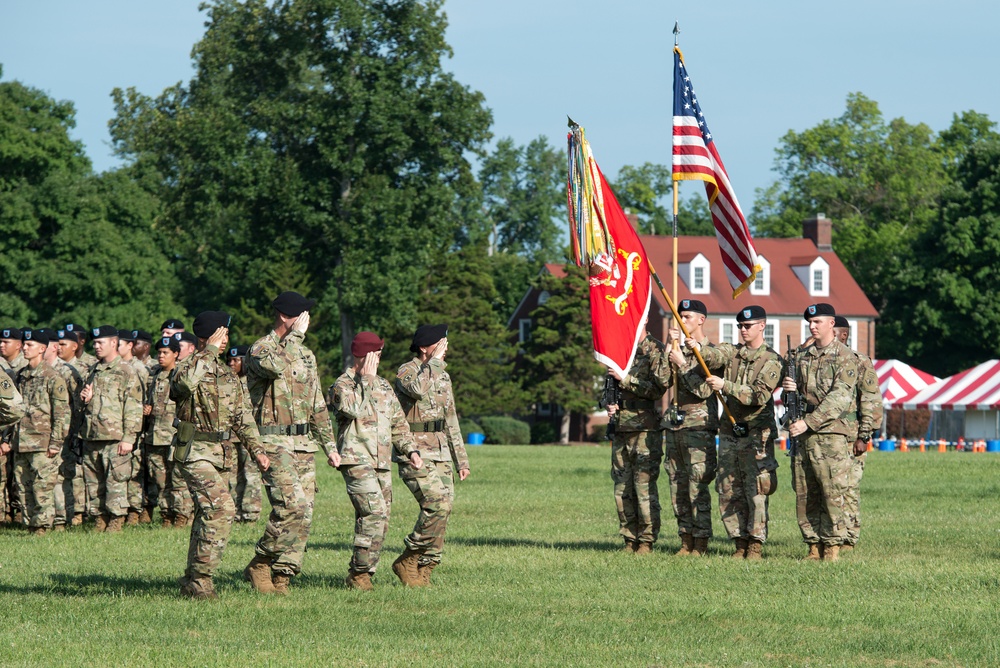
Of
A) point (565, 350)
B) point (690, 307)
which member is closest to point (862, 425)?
point (690, 307)

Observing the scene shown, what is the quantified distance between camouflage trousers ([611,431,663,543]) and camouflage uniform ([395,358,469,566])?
2.89 metres

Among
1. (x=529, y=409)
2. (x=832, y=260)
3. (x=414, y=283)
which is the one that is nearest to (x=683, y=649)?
(x=414, y=283)

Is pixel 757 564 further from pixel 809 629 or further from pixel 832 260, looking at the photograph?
pixel 832 260

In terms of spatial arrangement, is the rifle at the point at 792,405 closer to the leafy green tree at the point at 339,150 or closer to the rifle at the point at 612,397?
the rifle at the point at 612,397

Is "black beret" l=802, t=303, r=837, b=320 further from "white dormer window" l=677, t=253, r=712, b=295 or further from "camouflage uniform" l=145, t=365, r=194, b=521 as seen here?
"white dormer window" l=677, t=253, r=712, b=295

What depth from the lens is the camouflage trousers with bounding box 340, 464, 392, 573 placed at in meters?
12.2

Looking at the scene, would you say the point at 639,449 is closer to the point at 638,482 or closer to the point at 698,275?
the point at 638,482

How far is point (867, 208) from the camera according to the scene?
310ft

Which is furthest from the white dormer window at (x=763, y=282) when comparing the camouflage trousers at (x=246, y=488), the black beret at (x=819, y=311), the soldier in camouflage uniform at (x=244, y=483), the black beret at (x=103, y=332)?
the black beret at (x=819, y=311)

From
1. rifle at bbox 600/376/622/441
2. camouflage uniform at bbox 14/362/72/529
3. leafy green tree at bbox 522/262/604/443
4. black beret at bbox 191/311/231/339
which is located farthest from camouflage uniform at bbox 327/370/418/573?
leafy green tree at bbox 522/262/604/443

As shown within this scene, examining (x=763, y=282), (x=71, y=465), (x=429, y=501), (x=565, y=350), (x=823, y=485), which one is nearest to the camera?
(x=429, y=501)

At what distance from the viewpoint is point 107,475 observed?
698 inches

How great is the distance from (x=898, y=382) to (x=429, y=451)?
4624 cm

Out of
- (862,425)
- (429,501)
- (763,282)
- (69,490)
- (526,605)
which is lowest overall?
(526,605)
